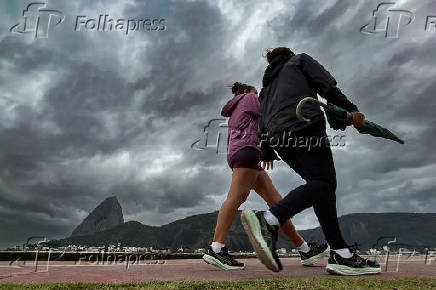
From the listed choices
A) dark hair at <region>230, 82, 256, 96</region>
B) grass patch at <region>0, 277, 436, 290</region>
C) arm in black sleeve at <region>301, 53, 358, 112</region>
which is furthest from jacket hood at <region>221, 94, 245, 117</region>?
grass patch at <region>0, 277, 436, 290</region>

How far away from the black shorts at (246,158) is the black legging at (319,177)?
1.14 metres

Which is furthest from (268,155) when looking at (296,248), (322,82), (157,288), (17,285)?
(17,285)

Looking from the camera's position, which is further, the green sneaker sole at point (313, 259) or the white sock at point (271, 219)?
the green sneaker sole at point (313, 259)

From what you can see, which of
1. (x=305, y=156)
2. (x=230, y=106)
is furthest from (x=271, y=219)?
(x=230, y=106)

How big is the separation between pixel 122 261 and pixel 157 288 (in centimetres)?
396

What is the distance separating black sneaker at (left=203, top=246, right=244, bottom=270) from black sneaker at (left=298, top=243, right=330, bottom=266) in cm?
103

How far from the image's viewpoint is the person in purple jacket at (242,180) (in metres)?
5.18

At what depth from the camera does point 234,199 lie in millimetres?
5270

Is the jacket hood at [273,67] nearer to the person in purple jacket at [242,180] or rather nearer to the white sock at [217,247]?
the person in purple jacket at [242,180]

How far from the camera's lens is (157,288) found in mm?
2934

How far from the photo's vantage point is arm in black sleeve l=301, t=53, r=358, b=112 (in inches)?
171

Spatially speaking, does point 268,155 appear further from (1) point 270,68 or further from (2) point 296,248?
(2) point 296,248

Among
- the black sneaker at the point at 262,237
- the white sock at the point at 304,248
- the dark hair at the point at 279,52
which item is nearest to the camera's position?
the black sneaker at the point at 262,237

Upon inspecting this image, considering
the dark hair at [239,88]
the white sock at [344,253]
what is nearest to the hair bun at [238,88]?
the dark hair at [239,88]
